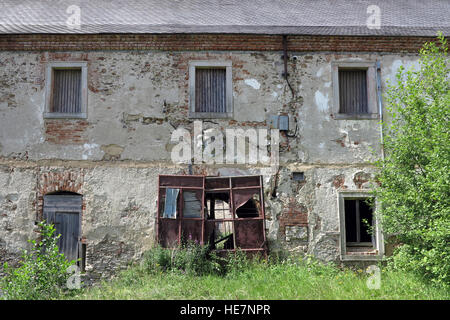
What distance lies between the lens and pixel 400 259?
314 inches

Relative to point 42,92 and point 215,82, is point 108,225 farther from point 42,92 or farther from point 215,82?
point 215,82

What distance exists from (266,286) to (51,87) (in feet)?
21.2

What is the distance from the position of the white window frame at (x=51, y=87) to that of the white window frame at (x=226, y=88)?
2350mm

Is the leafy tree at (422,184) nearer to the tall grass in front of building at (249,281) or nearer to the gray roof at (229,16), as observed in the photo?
the tall grass in front of building at (249,281)

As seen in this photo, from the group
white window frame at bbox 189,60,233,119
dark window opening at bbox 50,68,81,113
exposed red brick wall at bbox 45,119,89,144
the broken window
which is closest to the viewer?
the broken window

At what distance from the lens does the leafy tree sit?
23.7 feet

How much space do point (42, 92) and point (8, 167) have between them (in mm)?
1798

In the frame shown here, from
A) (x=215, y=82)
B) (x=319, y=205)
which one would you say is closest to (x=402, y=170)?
(x=319, y=205)

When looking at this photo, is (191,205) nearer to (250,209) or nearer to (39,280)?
(250,209)

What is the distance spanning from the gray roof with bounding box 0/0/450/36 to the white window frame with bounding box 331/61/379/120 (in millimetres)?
685

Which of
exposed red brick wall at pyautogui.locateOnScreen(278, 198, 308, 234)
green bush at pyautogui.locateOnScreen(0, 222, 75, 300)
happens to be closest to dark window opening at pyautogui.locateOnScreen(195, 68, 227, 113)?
exposed red brick wall at pyautogui.locateOnScreen(278, 198, 308, 234)

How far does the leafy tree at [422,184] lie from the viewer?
723cm

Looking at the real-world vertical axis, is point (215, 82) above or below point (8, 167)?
above

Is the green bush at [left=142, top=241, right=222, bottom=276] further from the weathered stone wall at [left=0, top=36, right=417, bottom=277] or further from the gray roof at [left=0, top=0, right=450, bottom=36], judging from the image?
the gray roof at [left=0, top=0, right=450, bottom=36]
